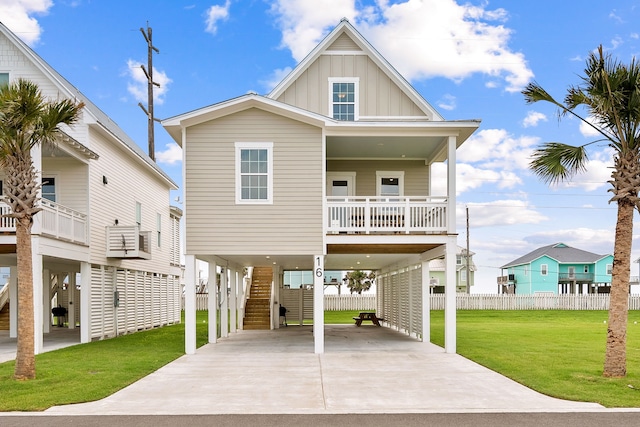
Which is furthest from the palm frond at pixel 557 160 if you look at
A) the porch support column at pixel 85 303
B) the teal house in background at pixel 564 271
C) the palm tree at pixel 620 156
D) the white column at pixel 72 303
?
the teal house in background at pixel 564 271

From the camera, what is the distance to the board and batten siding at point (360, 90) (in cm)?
2159

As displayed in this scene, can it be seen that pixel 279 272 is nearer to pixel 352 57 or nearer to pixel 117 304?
pixel 117 304

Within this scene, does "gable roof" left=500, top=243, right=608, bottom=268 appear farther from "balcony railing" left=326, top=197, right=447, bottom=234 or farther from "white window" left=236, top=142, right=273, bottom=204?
"white window" left=236, top=142, right=273, bottom=204

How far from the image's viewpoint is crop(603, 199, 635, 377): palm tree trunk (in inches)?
505

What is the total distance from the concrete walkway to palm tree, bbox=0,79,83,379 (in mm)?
2430

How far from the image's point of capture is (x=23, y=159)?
13.0 m

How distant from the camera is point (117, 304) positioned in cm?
2534

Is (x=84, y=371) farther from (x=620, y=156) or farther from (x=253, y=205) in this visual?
(x=620, y=156)

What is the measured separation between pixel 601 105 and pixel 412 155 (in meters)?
9.00

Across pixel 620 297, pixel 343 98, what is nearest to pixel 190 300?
pixel 343 98

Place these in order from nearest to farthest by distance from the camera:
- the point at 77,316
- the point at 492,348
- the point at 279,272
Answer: the point at 492,348 < the point at 279,272 < the point at 77,316

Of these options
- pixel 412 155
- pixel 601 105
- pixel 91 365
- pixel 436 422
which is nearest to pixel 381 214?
pixel 412 155

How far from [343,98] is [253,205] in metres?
5.64

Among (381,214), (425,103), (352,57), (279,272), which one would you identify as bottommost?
(279,272)
